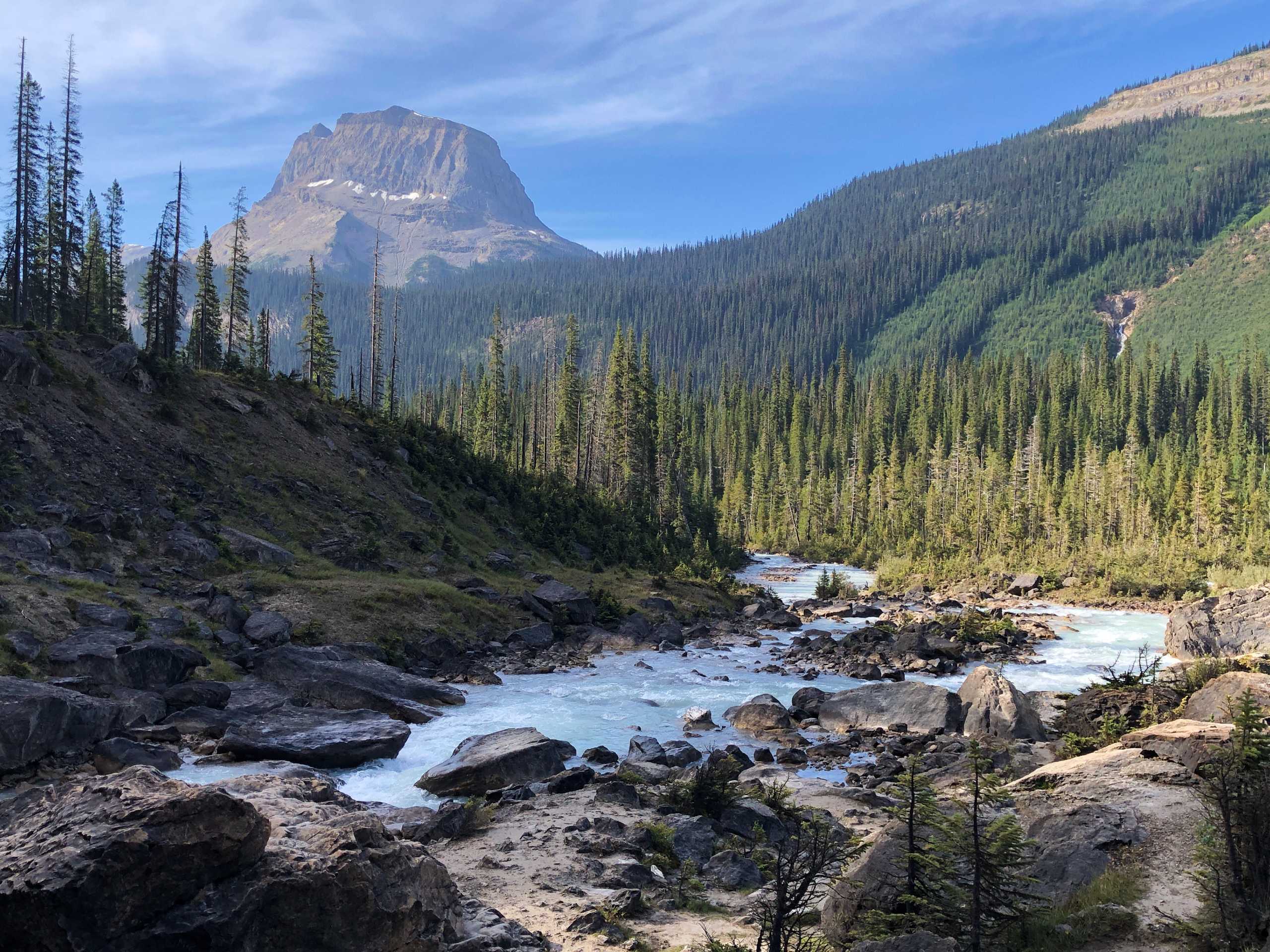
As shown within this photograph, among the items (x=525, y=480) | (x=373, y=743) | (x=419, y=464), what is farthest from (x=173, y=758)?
(x=525, y=480)

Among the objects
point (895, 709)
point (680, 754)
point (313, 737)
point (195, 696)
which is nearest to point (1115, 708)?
point (895, 709)

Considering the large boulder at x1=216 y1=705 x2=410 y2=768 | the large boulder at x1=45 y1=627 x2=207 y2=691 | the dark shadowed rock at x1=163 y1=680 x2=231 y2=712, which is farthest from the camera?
the dark shadowed rock at x1=163 y1=680 x2=231 y2=712

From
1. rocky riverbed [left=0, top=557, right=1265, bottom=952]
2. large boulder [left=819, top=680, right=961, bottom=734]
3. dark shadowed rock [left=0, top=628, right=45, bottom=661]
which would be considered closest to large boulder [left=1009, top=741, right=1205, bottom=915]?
rocky riverbed [left=0, top=557, right=1265, bottom=952]

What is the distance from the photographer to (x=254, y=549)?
3394 cm

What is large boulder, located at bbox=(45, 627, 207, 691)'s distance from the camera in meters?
21.2

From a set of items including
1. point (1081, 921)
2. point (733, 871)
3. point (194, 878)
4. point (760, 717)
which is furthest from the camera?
point (760, 717)

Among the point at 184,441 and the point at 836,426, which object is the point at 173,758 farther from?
the point at 836,426

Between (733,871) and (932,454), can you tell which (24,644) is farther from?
(932,454)

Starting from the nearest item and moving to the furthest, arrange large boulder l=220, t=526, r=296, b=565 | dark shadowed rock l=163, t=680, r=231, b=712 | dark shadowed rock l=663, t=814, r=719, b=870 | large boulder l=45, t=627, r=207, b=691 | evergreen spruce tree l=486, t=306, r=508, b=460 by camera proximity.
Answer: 1. dark shadowed rock l=663, t=814, r=719, b=870
2. large boulder l=45, t=627, r=207, b=691
3. dark shadowed rock l=163, t=680, r=231, b=712
4. large boulder l=220, t=526, r=296, b=565
5. evergreen spruce tree l=486, t=306, r=508, b=460

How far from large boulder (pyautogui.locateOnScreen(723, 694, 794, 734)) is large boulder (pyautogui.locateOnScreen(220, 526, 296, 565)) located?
20.1 meters

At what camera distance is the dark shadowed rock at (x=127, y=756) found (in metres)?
17.3

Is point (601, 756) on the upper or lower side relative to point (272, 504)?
lower

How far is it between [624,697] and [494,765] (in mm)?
10654

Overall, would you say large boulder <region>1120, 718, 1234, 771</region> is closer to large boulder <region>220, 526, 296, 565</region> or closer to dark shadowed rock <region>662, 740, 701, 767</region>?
dark shadowed rock <region>662, 740, 701, 767</region>
